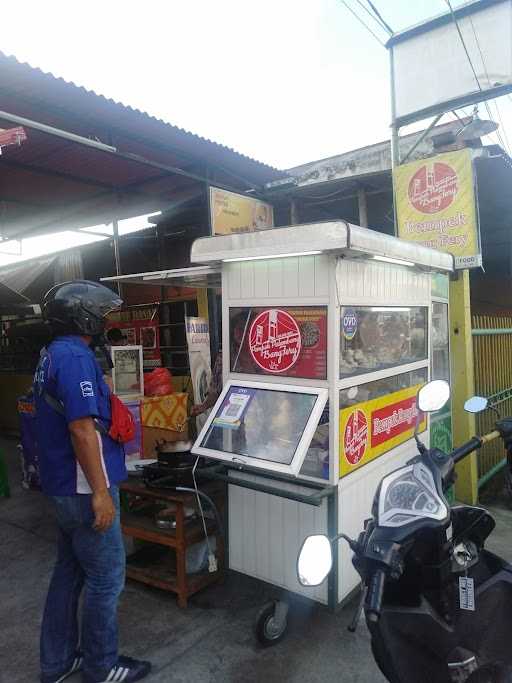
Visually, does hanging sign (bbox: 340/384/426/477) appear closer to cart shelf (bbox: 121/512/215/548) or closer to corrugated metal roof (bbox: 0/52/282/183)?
cart shelf (bbox: 121/512/215/548)

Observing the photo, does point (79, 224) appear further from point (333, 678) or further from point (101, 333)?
point (333, 678)

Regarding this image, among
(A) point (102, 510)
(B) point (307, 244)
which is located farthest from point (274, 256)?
(A) point (102, 510)

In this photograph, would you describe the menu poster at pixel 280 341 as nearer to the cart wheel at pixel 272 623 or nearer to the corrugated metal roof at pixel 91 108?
the cart wheel at pixel 272 623

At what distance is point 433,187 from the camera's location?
518cm

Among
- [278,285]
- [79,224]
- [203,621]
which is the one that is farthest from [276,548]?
[79,224]

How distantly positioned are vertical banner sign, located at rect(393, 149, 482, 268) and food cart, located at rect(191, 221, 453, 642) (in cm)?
183

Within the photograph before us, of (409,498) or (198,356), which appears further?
(198,356)

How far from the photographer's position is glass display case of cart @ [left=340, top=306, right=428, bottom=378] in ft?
9.70

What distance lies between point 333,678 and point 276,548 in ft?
2.46

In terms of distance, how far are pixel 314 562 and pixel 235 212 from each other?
5.63 meters

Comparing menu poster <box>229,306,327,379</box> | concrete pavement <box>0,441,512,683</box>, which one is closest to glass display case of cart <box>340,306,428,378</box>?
menu poster <box>229,306,327,379</box>

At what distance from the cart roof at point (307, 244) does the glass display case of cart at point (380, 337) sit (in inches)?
15.3

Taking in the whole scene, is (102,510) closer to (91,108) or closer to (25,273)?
(91,108)

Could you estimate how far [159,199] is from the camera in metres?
7.75
